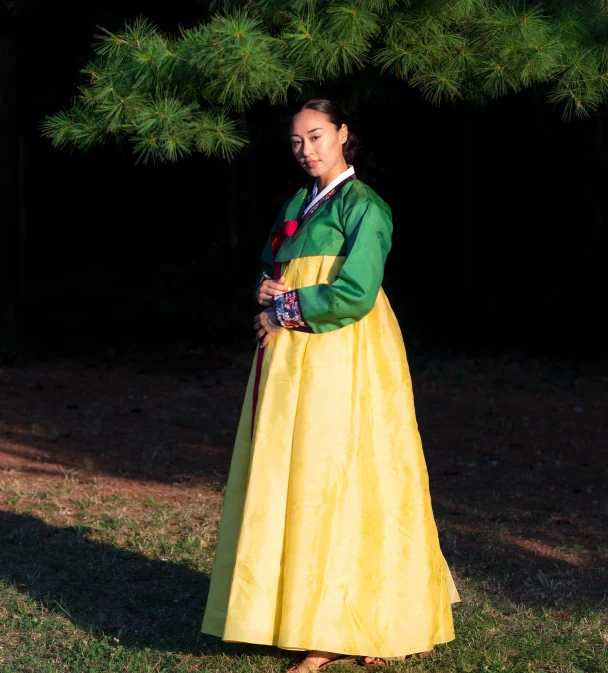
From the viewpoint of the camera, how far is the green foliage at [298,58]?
3.61 meters

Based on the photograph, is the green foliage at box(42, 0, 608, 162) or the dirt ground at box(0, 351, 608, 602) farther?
the dirt ground at box(0, 351, 608, 602)

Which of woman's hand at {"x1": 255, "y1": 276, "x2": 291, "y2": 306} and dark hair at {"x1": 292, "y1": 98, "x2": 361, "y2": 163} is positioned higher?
dark hair at {"x1": 292, "y1": 98, "x2": 361, "y2": 163}

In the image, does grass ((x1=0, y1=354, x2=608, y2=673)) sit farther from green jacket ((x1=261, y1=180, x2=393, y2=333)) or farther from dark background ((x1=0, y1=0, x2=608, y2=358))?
dark background ((x1=0, y1=0, x2=608, y2=358))

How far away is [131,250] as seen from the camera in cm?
1742

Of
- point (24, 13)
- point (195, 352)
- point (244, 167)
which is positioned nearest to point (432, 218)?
point (244, 167)

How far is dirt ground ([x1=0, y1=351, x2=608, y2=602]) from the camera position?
18.0 feet

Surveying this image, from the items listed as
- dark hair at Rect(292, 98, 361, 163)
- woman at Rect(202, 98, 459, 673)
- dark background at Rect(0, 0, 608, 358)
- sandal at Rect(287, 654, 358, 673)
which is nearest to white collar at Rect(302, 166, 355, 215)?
woman at Rect(202, 98, 459, 673)

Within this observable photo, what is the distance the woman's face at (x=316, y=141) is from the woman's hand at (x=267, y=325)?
47 centimetres

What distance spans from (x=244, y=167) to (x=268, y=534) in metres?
9.02

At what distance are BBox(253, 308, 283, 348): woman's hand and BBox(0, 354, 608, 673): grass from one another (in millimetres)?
1065

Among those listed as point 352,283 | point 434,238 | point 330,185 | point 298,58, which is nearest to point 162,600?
point 352,283

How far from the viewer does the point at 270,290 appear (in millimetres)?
3355

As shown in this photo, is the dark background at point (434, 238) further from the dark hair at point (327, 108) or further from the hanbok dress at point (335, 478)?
the hanbok dress at point (335, 478)

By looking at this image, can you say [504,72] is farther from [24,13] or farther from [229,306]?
[229,306]
